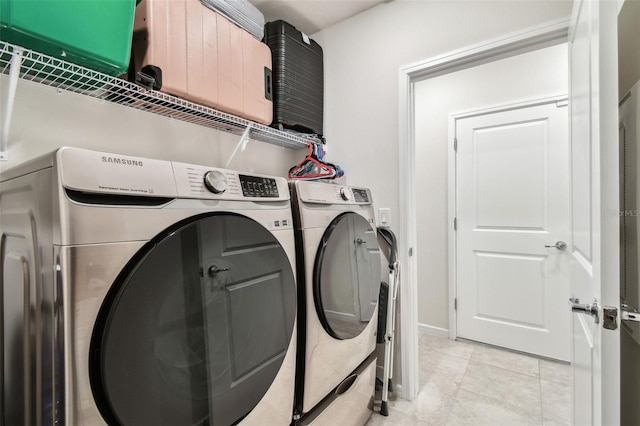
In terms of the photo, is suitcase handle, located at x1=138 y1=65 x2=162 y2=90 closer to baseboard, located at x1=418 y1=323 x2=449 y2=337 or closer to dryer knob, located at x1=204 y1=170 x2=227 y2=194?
dryer knob, located at x1=204 y1=170 x2=227 y2=194

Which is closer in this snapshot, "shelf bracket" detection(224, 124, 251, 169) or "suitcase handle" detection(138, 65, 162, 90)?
"suitcase handle" detection(138, 65, 162, 90)

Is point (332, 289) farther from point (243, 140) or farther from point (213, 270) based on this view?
point (243, 140)

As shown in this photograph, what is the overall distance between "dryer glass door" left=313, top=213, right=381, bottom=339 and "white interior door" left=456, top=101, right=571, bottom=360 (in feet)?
4.99

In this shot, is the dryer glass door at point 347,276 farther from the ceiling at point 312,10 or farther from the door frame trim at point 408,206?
the ceiling at point 312,10

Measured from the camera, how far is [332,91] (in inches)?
83.9

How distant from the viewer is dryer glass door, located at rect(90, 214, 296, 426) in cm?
60

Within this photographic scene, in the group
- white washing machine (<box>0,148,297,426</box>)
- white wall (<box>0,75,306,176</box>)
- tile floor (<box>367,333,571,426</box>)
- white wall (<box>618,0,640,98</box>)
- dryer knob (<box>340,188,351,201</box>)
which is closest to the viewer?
white washing machine (<box>0,148,297,426</box>)

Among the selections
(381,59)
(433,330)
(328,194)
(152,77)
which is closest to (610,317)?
(328,194)

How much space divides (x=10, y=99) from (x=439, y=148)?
2978 millimetres

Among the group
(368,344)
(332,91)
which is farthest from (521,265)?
(332,91)

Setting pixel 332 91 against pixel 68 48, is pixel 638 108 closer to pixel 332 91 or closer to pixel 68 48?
pixel 332 91

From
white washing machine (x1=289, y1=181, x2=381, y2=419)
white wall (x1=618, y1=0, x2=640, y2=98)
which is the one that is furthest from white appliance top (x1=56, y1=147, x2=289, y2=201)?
white wall (x1=618, y1=0, x2=640, y2=98)

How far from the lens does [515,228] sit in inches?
97.7

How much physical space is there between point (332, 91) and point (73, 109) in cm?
155
